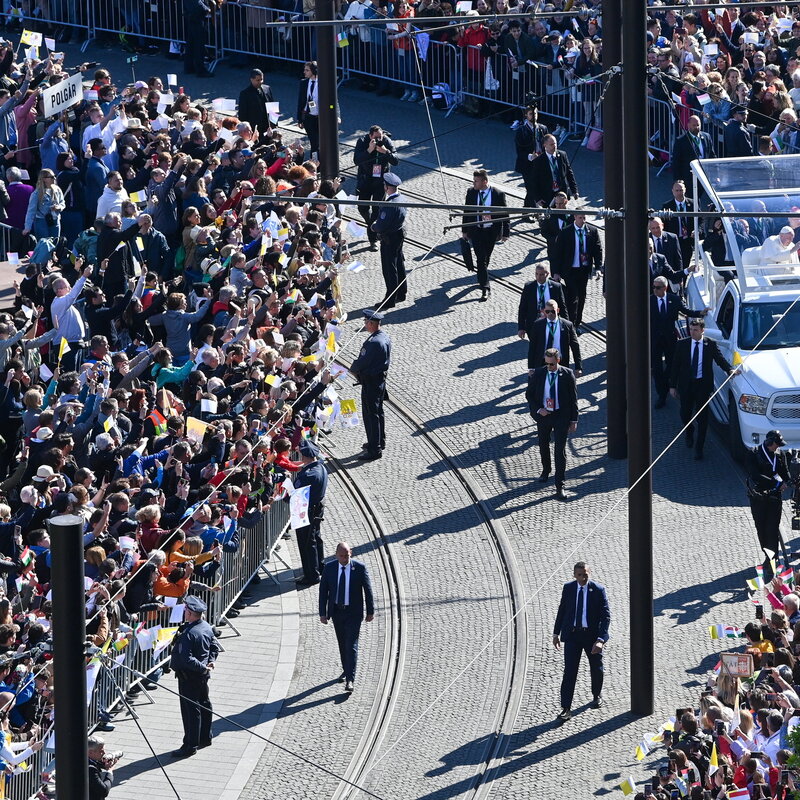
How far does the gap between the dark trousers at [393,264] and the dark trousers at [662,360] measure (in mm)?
3555

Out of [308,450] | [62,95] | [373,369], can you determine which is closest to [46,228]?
[62,95]

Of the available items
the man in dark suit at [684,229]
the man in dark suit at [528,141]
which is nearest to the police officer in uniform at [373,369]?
the man in dark suit at [684,229]

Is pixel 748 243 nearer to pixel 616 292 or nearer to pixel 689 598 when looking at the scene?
pixel 616 292

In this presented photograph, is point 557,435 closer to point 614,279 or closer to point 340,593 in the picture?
point 614,279

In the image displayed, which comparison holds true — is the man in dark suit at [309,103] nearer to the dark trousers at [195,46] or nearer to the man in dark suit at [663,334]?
the dark trousers at [195,46]

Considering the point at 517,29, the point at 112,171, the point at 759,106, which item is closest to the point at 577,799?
the point at 112,171

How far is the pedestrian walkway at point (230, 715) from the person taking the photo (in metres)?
19.0

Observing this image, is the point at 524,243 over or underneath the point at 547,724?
over

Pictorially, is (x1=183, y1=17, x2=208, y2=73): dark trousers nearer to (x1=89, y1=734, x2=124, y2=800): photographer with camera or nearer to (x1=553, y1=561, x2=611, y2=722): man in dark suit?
(x1=553, y1=561, x2=611, y2=722): man in dark suit

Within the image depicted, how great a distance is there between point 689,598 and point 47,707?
701 centimetres

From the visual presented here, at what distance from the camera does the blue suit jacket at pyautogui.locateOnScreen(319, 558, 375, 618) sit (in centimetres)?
2038

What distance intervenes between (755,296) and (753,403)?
1.58 m

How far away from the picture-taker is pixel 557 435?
23.8m

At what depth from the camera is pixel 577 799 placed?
60.1 ft
